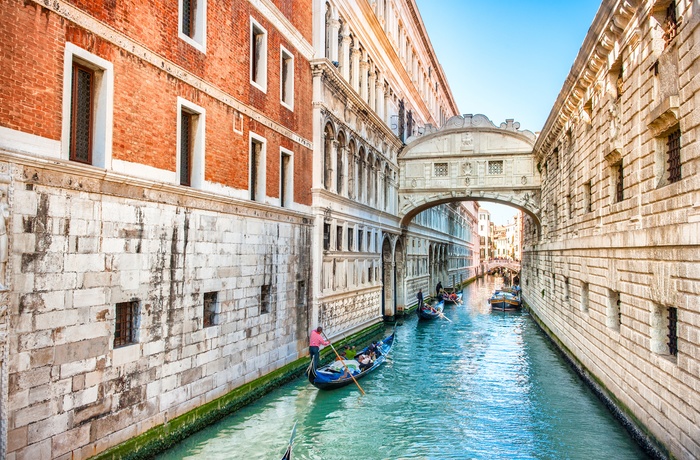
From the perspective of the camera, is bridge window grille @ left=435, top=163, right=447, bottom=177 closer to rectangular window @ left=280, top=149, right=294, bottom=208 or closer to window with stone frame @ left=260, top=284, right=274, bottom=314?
rectangular window @ left=280, top=149, right=294, bottom=208

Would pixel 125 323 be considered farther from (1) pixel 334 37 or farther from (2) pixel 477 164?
(2) pixel 477 164

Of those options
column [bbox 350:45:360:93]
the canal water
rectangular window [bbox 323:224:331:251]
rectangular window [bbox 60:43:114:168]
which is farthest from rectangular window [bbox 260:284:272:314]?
column [bbox 350:45:360:93]

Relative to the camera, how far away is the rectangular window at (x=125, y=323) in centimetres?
795

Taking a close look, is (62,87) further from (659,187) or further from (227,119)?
(659,187)

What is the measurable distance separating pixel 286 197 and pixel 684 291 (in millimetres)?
9311

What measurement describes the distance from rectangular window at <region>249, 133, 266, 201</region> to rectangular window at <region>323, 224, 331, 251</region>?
13.3 ft

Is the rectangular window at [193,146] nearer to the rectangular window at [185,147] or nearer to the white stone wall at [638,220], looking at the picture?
the rectangular window at [185,147]

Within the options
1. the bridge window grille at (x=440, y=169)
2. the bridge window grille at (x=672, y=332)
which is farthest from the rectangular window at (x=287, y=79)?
the bridge window grille at (x=440, y=169)

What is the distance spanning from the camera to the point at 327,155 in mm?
16859

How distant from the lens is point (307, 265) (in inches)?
590

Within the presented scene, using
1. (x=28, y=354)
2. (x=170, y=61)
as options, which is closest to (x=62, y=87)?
(x=170, y=61)

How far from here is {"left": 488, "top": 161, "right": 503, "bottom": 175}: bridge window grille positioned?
2358 cm

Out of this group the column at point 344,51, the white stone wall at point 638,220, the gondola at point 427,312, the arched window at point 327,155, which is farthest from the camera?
the gondola at point 427,312

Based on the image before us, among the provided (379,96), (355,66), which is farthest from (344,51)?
(379,96)
